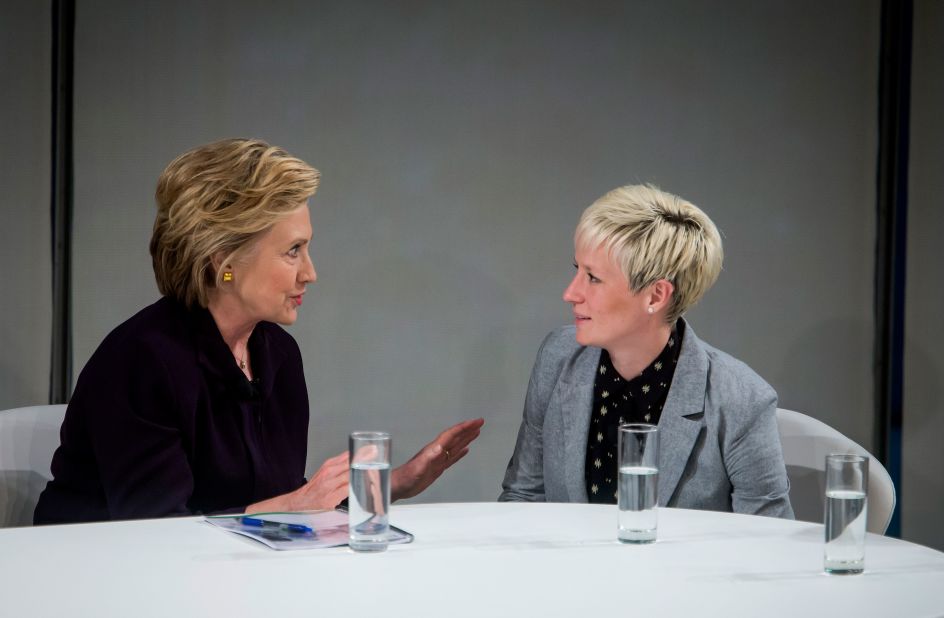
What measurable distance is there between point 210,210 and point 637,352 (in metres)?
1.00

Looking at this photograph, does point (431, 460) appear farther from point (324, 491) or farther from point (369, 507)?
point (369, 507)

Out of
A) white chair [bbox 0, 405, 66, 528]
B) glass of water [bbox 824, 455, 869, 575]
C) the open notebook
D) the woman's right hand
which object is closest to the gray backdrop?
white chair [bbox 0, 405, 66, 528]

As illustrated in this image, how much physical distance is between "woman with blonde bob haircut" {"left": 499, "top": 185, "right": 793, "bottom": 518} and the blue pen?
82 cm

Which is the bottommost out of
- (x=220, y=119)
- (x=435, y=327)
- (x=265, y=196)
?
(x=435, y=327)

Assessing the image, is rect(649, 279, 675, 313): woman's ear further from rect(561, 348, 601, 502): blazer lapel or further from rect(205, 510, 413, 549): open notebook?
rect(205, 510, 413, 549): open notebook

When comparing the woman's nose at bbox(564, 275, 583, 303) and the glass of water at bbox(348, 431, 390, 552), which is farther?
the woman's nose at bbox(564, 275, 583, 303)

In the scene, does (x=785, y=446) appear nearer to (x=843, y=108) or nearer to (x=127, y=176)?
(x=843, y=108)

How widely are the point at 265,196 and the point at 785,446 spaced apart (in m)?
1.33

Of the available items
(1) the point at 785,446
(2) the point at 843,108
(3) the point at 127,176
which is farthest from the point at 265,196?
(2) the point at 843,108

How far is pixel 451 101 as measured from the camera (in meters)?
3.39

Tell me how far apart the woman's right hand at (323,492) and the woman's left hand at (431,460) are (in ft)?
1.66

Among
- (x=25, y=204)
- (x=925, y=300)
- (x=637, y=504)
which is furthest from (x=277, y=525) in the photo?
(x=925, y=300)

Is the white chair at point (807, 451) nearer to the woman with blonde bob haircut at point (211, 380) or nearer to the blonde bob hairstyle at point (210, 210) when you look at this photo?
the woman with blonde bob haircut at point (211, 380)

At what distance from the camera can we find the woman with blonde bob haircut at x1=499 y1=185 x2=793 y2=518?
2371mm
